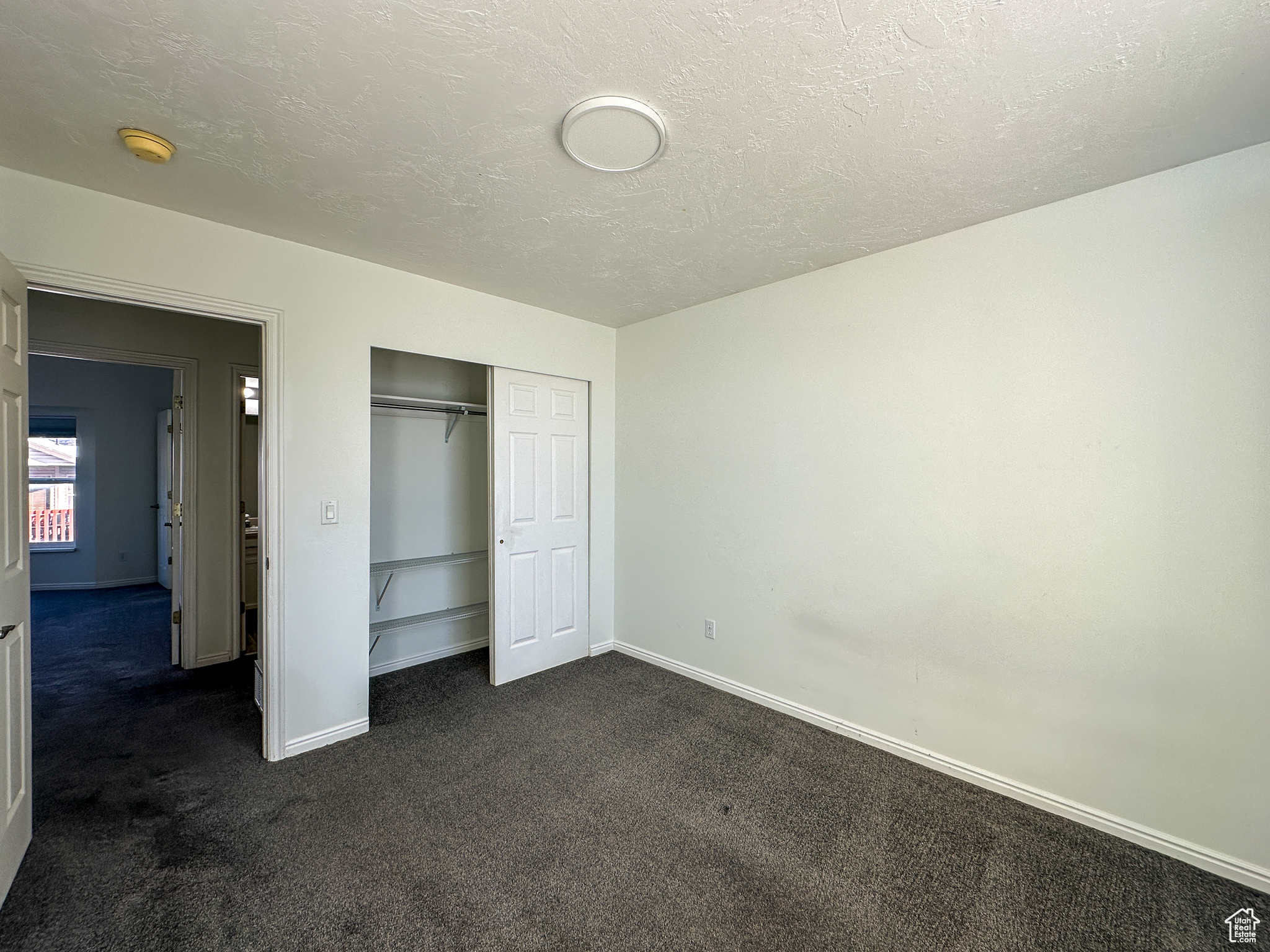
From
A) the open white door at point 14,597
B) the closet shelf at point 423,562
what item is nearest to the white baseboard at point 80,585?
the closet shelf at point 423,562

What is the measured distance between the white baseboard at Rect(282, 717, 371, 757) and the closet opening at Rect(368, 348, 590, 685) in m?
0.79

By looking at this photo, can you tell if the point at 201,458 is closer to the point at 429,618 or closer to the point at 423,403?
the point at 423,403

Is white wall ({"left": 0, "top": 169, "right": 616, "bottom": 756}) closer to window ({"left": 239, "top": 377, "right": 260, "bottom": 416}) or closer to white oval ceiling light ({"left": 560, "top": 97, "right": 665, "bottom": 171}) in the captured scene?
white oval ceiling light ({"left": 560, "top": 97, "right": 665, "bottom": 171})

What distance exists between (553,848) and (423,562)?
231 centimetres

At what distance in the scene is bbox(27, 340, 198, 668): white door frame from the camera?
12.0ft

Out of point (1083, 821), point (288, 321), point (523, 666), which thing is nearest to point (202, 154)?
point (288, 321)

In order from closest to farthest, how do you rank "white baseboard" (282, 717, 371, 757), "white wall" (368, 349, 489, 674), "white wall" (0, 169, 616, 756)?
"white wall" (0, 169, 616, 756), "white baseboard" (282, 717, 371, 757), "white wall" (368, 349, 489, 674)

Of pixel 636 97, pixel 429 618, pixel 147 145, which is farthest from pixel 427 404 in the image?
pixel 636 97

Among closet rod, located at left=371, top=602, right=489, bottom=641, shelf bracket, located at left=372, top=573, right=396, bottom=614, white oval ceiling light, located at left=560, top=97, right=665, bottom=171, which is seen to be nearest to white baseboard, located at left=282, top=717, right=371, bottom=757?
closet rod, located at left=371, top=602, right=489, bottom=641

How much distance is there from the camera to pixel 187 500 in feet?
12.1

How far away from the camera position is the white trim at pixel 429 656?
12.2 ft

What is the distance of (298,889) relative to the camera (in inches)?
71.0

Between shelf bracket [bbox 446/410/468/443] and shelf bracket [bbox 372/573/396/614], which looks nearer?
shelf bracket [bbox 372/573/396/614]

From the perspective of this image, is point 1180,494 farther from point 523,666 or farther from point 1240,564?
point 523,666
